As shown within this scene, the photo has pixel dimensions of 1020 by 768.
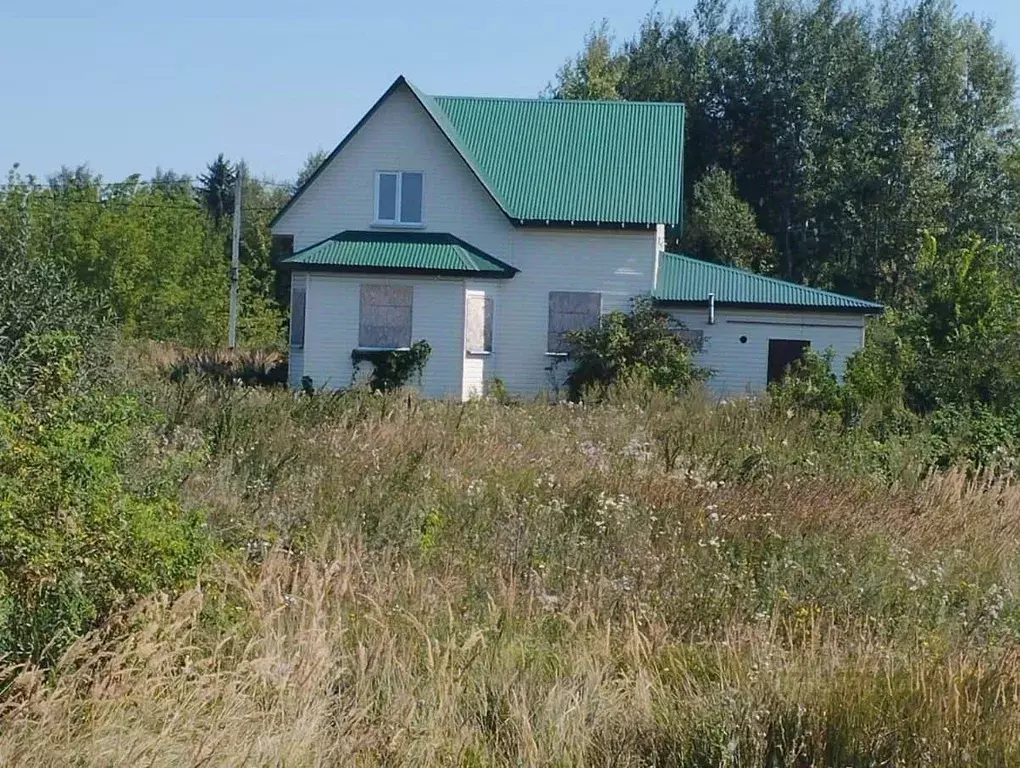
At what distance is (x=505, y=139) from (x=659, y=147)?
3783 millimetres

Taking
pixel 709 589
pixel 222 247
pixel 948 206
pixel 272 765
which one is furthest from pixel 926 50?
pixel 272 765

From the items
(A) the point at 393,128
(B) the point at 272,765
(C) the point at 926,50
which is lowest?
(B) the point at 272,765

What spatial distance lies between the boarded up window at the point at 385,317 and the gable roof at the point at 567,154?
3.11 meters

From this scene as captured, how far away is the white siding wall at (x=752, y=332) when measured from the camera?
30312mm

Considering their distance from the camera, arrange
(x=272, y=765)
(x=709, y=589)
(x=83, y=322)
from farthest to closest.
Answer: (x=83, y=322), (x=709, y=589), (x=272, y=765)

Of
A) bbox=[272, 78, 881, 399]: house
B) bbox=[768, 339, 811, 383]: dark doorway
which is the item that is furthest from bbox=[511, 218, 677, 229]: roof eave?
bbox=[768, 339, 811, 383]: dark doorway

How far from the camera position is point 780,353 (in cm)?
3055

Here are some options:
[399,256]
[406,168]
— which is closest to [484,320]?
[399,256]

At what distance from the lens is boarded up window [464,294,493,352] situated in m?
29.3

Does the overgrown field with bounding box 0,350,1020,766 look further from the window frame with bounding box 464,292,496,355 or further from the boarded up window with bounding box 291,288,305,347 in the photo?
the boarded up window with bounding box 291,288,305,347

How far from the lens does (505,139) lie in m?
32.8

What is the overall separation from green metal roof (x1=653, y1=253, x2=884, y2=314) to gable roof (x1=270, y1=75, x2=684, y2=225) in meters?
1.79

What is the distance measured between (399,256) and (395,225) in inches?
58.6

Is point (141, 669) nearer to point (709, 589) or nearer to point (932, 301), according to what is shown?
point (709, 589)
